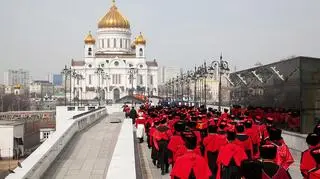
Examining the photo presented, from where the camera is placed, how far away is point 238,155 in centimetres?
998

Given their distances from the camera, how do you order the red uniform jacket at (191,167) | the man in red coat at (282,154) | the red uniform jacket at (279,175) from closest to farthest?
the red uniform jacket at (279,175) < the red uniform jacket at (191,167) < the man in red coat at (282,154)

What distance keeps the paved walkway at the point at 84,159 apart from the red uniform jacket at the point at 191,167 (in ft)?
11.8

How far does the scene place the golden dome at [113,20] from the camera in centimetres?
11962

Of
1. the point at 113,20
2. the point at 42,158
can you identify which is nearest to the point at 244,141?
the point at 42,158

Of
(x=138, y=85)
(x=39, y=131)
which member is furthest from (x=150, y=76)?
(x=39, y=131)

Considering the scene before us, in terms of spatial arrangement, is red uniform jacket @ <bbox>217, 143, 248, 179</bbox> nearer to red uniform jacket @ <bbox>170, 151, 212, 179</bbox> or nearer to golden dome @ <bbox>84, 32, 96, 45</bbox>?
red uniform jacket @ <bbox>170, 151, 212, 179</bbox>

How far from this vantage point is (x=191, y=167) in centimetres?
859

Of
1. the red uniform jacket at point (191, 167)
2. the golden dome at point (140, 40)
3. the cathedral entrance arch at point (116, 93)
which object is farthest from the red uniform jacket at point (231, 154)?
the golden dome at point (140, 40)

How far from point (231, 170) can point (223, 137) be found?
5.78 feet

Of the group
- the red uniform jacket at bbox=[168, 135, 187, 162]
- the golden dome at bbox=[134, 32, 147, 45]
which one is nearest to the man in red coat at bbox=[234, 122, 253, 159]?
the red uniform jacket at bbox=[168, 135, 187, 162]

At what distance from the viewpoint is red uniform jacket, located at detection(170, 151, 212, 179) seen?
8586mm

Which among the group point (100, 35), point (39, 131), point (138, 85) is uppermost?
point (100, 35)

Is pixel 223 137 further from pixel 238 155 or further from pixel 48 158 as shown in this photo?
pixel 48 158

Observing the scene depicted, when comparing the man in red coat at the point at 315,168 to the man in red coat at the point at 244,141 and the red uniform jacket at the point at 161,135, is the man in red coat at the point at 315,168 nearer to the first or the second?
the man in red coat at the point at 244,141
